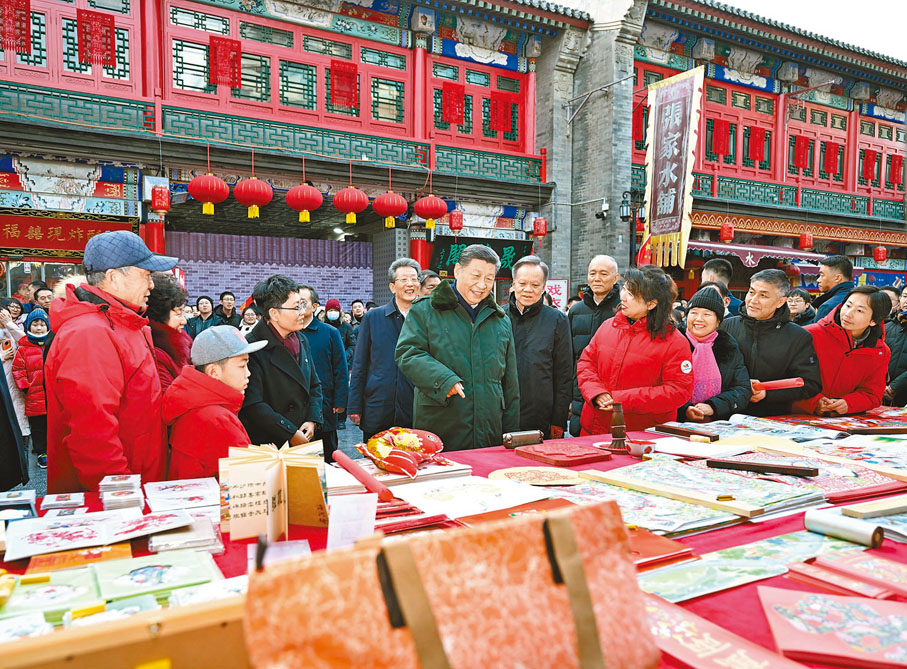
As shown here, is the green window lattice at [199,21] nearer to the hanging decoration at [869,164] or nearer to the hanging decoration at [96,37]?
the hanging decoration at [96,37]

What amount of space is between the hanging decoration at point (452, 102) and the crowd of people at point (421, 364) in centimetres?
650

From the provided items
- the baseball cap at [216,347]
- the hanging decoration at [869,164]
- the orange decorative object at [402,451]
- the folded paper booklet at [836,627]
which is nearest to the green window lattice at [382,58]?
the baseball cap at [216,347]

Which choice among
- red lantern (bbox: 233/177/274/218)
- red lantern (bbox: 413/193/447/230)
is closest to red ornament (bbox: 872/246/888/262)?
red lantern (bbox: 413/193/447/230)

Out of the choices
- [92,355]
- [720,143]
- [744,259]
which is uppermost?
[720,143]

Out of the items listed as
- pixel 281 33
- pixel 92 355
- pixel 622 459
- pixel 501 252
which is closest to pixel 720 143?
pixel 501 252

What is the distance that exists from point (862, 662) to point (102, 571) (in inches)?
54.7

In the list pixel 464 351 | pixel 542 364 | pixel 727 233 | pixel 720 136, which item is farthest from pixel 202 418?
pixel 720 136

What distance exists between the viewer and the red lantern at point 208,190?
7465 millimetres

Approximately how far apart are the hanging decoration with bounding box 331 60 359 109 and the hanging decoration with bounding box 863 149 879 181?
40.7 ft

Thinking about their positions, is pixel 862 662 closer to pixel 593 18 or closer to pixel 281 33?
pixel 281 33

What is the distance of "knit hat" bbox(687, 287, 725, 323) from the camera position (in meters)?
3.29

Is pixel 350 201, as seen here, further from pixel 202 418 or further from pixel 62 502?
pixel 62 502

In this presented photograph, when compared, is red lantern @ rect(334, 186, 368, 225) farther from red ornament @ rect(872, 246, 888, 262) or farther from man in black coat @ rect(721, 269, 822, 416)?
red ornament @ rect(872, 246, 888, 262)

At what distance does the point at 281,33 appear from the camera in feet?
29.0
